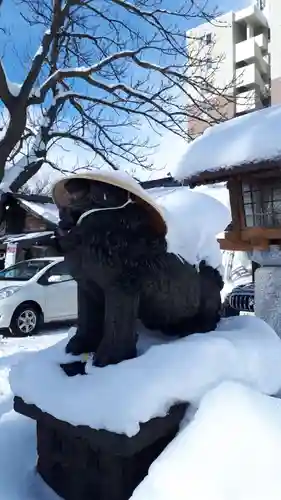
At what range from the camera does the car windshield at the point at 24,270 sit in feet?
24.3

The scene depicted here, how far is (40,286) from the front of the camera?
7000 mm

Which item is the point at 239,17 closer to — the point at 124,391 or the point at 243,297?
the point at 243,297

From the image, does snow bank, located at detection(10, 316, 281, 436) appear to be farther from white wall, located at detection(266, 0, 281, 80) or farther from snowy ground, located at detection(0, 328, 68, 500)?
white wall, located at detection(266, 0, 281, 80)

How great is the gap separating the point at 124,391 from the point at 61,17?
→ 6.07 m

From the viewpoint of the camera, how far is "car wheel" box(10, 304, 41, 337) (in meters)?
6.55

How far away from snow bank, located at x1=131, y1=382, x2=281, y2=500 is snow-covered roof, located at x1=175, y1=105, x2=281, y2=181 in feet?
5.74

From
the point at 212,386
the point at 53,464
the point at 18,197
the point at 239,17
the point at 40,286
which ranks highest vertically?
the point at 239,17

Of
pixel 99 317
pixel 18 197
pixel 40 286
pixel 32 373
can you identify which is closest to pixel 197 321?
pixel 99 317

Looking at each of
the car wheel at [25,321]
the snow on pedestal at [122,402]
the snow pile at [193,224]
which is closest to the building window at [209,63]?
the car wheel at [25,321]

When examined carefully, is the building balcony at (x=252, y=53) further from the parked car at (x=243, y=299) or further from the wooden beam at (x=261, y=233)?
the wooden beam at (x=261, y=233)

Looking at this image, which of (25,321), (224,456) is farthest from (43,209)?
(224,456)

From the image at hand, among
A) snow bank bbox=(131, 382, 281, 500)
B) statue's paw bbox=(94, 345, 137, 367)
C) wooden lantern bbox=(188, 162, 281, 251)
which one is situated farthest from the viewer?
wooden lantern bbox=(188, 162, 281, 251)

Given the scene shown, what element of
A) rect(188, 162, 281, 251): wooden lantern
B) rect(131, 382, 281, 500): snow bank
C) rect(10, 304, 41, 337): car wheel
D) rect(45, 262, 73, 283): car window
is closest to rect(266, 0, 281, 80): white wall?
rect(45, 262, 73, 283): car window

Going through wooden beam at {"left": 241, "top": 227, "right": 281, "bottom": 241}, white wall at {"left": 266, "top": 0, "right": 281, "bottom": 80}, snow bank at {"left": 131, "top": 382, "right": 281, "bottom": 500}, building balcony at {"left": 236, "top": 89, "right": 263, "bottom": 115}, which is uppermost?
white wall at {"left": 266, "top": 0, "right": 281, "bottom": 80}
